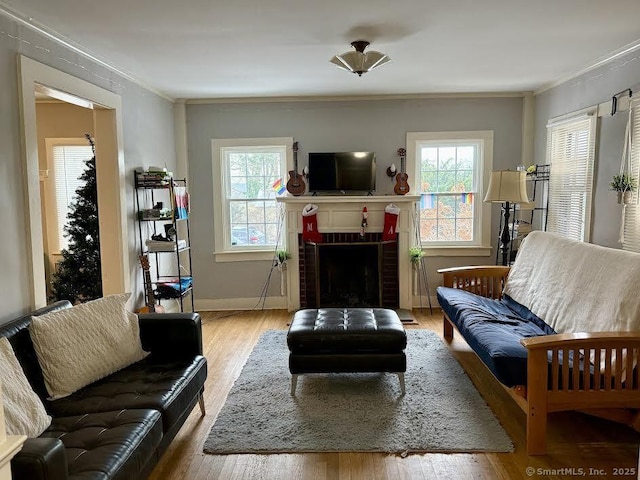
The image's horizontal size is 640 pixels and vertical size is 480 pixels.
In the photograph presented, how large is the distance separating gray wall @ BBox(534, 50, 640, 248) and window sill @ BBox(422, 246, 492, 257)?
1526mm

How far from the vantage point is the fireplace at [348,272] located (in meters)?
5.19

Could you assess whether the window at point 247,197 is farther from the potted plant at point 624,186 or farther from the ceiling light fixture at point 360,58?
the potted plant at point 624,186

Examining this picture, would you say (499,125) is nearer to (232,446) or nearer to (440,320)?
(440,320)

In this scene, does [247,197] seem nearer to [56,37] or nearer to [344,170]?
[344,170]

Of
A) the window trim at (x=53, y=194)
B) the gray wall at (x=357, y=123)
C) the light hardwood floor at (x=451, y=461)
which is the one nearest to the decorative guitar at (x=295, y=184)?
the gray wall at (x=357, y=123)

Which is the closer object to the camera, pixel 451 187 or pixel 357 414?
pixel 357 414

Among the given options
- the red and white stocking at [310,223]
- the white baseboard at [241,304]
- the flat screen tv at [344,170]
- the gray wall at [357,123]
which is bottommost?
the white baseboard at [241,304]

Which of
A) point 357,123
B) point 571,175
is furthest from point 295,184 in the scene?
point 571,175

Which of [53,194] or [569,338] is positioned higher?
[53,194]

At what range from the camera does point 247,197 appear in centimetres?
542

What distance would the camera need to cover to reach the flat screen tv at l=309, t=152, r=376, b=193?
16.8ft

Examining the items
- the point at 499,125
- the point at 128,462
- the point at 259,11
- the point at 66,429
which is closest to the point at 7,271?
the point at 66,429

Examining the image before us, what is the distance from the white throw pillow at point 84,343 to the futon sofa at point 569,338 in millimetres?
2029

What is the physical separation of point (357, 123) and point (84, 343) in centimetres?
374
